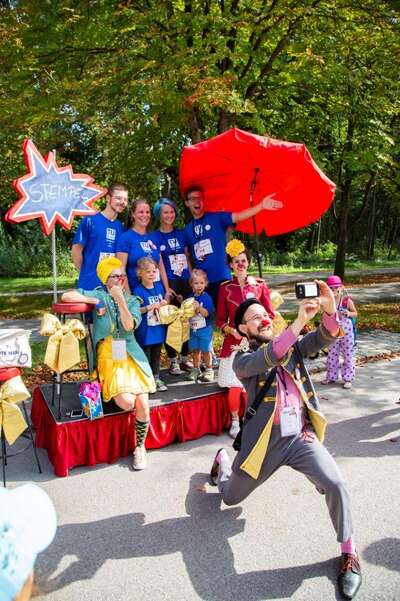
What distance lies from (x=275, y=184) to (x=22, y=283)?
1359 cm

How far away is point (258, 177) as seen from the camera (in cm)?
549

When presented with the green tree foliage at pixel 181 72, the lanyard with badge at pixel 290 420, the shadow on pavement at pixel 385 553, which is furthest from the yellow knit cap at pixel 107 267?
the green tree foliage at pixel 181 72

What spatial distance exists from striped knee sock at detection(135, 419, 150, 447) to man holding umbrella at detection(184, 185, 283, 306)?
1851mm

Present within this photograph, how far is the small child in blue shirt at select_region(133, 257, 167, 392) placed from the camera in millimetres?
4887

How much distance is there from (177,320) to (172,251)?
32.2 inches

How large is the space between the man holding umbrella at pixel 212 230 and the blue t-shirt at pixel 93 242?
36.9 inches

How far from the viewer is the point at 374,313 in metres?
11.4

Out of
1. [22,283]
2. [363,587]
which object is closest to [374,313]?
[363,587]

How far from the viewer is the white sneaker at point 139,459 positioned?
4.10 meters

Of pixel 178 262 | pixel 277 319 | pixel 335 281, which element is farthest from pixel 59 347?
pixel 335 281

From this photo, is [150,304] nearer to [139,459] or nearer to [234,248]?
[234,248]

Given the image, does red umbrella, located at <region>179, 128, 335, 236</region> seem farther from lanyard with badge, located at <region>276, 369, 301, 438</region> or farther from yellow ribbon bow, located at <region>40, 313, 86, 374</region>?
lanyard with badge, located at <region>276, 369, 301, 438</region>

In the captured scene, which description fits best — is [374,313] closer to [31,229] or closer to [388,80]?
[388,80]

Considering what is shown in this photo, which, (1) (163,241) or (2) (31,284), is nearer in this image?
(1) (163,241)
